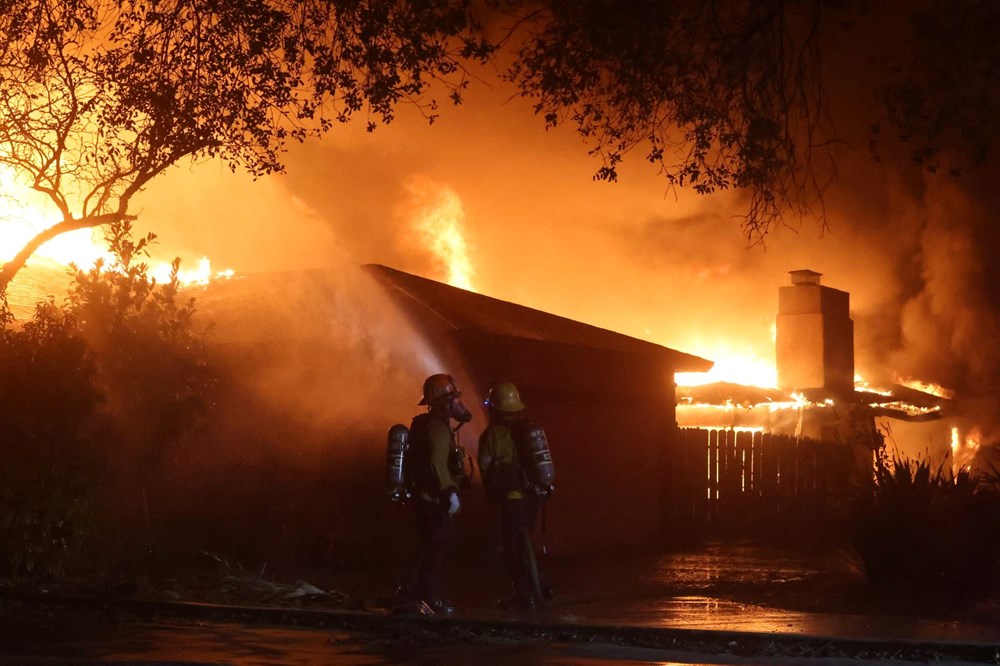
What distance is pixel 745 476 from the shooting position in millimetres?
21734

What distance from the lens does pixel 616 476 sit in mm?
18172

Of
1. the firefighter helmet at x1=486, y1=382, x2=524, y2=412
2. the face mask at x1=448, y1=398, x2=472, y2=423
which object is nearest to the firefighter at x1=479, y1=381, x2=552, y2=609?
the firefighter helmet at x1=486, y1=382, x2=524, y2=412

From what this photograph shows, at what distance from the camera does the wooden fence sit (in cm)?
2016

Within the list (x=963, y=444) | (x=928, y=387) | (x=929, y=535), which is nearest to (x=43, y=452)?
(x=929, y=535)

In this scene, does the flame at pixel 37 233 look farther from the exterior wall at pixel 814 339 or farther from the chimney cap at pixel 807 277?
the chimney cap at pixel 807 277

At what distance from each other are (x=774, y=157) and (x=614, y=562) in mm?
5776

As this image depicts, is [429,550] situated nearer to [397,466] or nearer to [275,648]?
[397,466]

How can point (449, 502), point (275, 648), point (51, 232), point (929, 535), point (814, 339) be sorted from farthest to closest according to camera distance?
point (814, 339)
point (51, 232)
point (929, 535)
point (449, 502)
point (275, 648)

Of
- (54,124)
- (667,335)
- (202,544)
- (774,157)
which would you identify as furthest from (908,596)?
(667,335)

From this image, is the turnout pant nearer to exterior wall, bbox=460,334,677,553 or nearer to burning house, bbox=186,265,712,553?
burning house, bbox=186,265,712,553

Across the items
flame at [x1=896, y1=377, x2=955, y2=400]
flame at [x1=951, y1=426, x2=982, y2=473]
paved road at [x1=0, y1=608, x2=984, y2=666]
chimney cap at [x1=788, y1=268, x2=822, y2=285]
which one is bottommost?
paved road at [x1=0, y1=608, x2=984, y2=666]

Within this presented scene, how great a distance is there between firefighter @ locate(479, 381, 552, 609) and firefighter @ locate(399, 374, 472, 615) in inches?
16.6

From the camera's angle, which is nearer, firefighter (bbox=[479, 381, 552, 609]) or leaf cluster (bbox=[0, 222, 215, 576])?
firefighter (bbox=[479, 381, 552, 609])

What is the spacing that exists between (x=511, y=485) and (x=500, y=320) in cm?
557
